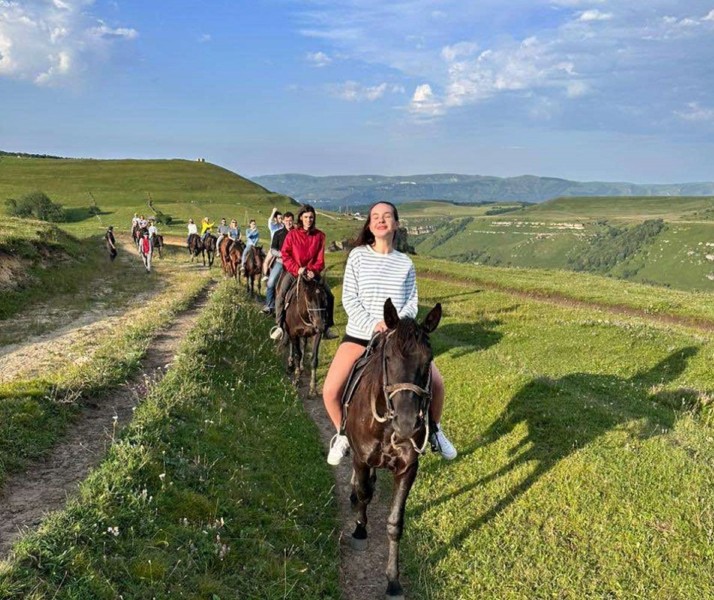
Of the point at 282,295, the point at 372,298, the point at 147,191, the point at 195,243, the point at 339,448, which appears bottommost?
the point at 339,448

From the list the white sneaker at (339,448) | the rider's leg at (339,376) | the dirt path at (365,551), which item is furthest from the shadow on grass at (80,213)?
the white sneaker at (339,448)

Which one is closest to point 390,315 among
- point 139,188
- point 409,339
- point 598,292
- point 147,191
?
point 409,339

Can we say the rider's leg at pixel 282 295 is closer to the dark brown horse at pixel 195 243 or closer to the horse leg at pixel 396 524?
the horse leg at pixel 396 524

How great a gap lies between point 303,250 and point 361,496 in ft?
25.4

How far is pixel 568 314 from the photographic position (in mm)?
23875

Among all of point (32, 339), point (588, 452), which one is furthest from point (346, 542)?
point (32, 339)

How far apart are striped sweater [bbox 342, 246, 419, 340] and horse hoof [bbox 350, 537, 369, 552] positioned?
2908 mm

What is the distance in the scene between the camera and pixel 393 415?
16.2 feet

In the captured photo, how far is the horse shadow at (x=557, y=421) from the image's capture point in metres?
7.95

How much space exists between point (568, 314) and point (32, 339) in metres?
21.7

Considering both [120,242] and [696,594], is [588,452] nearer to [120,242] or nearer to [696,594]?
[696,594]

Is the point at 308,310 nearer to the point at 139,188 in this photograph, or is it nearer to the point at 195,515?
the point at 195,515

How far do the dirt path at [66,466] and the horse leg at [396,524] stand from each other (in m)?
3.96

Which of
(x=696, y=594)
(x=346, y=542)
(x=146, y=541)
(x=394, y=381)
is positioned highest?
(x=394, y=381)
